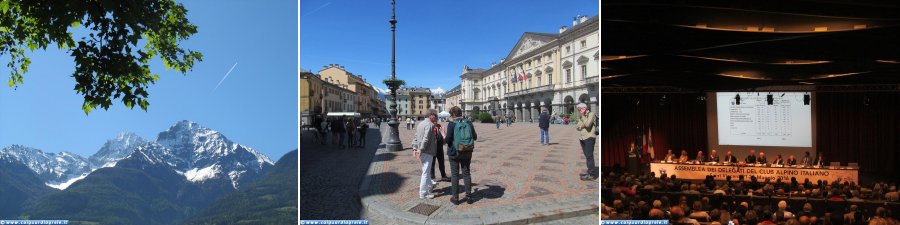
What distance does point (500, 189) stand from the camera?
4668 millimetres

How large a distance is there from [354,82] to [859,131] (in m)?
12.8

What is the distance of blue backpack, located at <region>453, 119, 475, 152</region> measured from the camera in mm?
4129

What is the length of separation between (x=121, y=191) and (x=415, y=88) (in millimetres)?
3573

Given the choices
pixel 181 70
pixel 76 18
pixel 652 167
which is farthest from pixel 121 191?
pixel 652 167

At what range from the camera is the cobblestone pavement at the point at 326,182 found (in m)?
4.17

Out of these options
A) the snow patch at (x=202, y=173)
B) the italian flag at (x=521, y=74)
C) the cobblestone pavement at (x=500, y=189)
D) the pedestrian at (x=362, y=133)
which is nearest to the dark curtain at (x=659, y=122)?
the cobblestone pavement at (x=500, y=189)

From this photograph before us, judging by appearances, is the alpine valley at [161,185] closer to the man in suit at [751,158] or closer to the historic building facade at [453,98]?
the historic building facade at [453,98]

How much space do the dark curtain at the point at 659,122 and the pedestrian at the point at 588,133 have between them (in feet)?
18.9

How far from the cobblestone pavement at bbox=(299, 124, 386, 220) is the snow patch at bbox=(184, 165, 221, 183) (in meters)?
1.15

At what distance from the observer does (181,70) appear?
456 cm

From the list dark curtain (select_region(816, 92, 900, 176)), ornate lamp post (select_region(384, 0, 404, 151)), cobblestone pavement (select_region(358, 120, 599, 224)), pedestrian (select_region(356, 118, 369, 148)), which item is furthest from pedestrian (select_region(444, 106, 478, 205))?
dark curtain (select_region(816, 92, 900, 176))

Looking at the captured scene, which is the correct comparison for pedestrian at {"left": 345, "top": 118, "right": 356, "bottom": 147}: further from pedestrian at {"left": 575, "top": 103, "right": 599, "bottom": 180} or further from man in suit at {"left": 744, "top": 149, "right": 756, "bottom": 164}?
man in suit at {"left": 744, "top": 149, "right": 756, "bottom": 164}

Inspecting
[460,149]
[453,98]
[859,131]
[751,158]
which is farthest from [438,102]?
[859,131]

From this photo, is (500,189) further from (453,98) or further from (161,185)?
(161,185)
